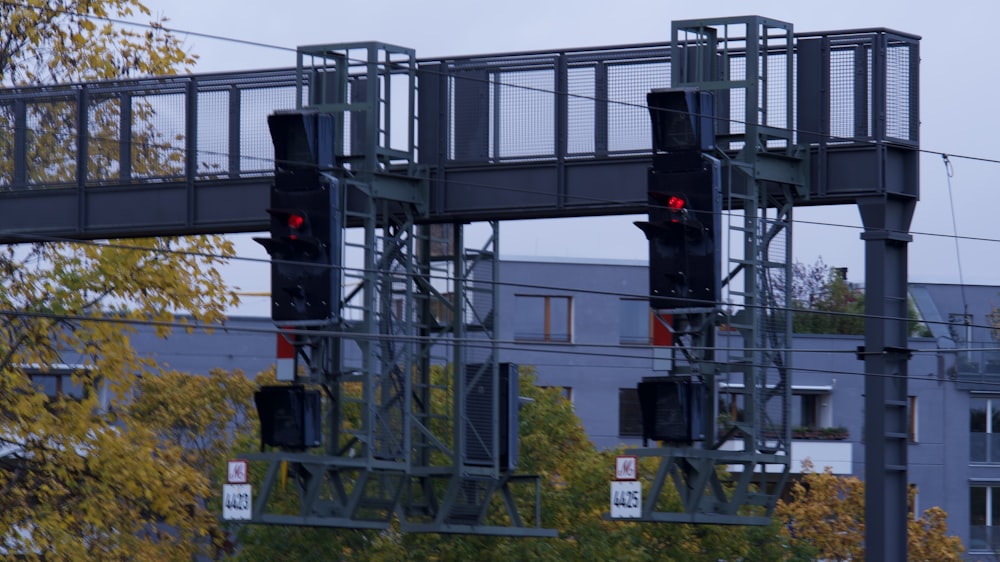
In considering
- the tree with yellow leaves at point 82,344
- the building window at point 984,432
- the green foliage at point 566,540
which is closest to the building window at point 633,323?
the building window at point 984,432

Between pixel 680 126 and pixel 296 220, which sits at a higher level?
pixel 680 126

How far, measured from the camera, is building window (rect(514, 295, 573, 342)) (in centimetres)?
5425

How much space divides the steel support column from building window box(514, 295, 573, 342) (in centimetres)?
3479

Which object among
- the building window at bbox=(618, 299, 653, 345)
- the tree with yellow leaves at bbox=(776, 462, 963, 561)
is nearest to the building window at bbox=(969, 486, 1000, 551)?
the building window at bbox=(618, 299, 653, 345)

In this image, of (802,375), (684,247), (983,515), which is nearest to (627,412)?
(802,375)

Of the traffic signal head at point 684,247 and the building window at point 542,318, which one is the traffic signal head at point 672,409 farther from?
the building window at point 542,318

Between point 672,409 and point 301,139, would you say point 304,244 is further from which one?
point 672,409

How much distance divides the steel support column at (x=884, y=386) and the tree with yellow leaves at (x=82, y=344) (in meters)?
8.58

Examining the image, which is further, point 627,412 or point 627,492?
point 627,412

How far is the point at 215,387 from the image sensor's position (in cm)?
3988

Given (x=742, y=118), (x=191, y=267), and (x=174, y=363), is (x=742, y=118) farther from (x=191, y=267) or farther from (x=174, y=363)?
(x=174, y=363)

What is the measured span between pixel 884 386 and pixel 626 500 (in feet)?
10.1

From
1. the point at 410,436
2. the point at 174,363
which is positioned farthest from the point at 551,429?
the point at 174,363

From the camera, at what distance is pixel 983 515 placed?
167ft
